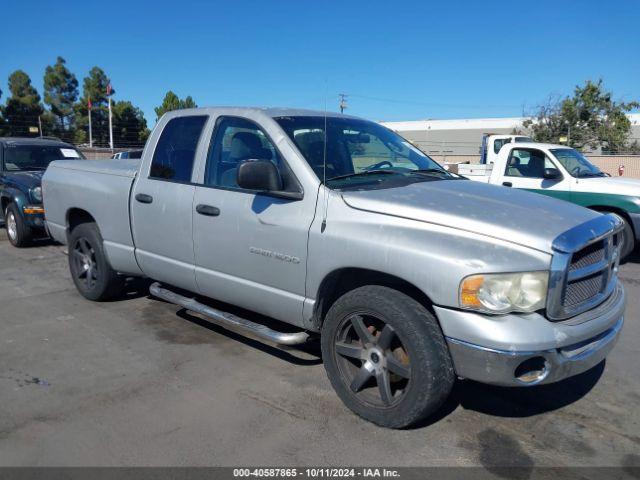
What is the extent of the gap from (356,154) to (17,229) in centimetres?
704

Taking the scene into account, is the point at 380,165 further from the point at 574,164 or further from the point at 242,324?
the point at 574,164

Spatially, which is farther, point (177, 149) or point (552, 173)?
point (552, 173)

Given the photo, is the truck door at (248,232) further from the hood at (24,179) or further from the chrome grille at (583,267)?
the hood at (24,179)

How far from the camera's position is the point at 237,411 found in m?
3.39

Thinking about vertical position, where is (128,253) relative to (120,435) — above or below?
above

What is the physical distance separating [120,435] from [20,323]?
2.57 metres

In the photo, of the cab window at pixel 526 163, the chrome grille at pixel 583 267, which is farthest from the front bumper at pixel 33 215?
the chrome grille at pixel 583 267

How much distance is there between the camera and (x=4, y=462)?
282 centimetres

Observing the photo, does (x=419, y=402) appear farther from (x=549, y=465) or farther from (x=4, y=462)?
(x=4, y=462)

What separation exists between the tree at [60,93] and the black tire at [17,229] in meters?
48.3

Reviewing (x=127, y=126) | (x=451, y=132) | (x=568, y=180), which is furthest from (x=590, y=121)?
(x=127, y=126)

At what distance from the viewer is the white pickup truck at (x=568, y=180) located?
8.05 m

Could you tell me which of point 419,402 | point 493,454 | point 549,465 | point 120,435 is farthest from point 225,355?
point 549,465

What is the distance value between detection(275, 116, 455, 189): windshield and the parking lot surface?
1.52 meters
